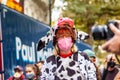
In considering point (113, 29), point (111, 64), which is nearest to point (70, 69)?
point (111, 64)

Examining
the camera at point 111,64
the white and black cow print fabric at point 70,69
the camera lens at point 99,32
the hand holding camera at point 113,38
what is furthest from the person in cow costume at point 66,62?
the hand holding camera at point 113,38

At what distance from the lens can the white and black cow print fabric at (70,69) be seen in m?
5.05

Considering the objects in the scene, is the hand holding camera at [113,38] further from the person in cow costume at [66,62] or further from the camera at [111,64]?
the camera at [111,64]

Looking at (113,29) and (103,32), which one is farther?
(103,32)

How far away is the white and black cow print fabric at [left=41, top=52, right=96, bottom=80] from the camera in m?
5.05

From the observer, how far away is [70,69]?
16.6 ft

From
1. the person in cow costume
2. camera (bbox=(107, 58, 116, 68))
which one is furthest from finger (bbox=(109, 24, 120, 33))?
camera (bbox=(107, 58, 116, 68))

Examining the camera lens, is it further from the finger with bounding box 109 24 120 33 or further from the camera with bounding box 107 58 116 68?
the camera with bounding box 107 58 116 68

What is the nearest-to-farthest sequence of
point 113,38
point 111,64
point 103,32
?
point 113,38, point 103,32, point 111,64

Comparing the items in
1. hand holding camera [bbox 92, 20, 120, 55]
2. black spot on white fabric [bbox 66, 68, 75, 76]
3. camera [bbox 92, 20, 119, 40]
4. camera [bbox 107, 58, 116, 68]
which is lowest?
hand holding camera [bbox 92, 20, 120, 55]

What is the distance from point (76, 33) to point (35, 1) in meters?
15.3

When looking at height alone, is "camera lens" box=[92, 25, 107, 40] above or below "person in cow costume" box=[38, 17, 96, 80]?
below

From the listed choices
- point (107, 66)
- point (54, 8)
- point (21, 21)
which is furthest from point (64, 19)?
point (54, 8)

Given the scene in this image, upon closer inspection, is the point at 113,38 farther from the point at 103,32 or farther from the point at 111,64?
the point at 111,64
